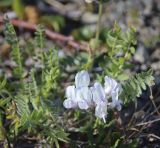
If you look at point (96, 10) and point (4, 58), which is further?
point (96, 10)

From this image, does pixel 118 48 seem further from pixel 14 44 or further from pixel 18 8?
pixel 18 8

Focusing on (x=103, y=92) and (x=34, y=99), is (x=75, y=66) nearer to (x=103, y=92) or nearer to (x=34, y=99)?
(x=34, y=99)

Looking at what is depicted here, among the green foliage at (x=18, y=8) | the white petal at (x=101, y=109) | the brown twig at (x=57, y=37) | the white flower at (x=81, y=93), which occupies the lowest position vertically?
the brown twig at (x=57, y=37)

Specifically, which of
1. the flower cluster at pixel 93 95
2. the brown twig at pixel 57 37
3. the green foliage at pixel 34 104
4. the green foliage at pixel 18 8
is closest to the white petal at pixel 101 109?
the flower cluster at pixel 93 95

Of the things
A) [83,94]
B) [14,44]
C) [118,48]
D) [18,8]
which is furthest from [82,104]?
[18,8]

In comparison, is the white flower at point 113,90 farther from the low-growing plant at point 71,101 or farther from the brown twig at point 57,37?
the brown twig at point 57,37

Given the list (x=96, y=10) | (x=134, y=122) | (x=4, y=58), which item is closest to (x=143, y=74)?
(x=134, y=122)
